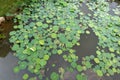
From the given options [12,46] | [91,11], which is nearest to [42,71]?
[12,46]

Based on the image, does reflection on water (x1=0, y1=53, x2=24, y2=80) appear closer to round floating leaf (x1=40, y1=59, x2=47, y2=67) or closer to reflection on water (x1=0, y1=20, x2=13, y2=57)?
reflection on water (x1=0, y1=20, x2=13, y2=57)

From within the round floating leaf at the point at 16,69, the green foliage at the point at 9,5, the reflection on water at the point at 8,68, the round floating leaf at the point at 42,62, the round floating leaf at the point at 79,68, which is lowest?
the round floating leaf at the point at 79,68

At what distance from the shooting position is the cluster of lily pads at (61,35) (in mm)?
4406

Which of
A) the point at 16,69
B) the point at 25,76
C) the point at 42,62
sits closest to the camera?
the point at 25,76

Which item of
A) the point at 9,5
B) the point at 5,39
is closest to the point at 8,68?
the point at 5,39


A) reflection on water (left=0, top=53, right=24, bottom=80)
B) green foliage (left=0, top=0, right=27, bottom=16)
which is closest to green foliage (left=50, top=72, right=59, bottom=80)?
reflection on water (left=0, top=53, right=24, bottom=80)

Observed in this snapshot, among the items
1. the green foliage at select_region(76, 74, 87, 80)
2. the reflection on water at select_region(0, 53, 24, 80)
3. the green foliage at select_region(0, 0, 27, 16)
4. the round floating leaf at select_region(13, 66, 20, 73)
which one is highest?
the green foliage at select_region(0, 0, 27, 16)

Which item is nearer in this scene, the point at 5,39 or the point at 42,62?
the point at 42,62

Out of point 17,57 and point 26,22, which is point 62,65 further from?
point 26,22

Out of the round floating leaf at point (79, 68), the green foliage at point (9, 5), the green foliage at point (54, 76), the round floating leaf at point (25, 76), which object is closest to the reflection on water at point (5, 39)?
the green foliage at point (9, 5)

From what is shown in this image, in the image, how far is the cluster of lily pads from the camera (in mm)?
4406

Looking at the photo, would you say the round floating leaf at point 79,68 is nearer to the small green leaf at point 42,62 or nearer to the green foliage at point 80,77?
the green foliage at point 80,77

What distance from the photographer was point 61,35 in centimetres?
511

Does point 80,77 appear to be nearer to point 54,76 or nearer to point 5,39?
point 54,76
